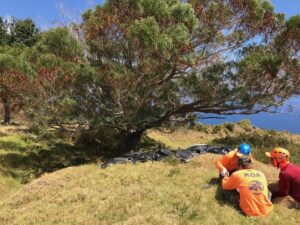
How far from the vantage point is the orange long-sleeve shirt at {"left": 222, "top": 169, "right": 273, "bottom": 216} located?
8.21 m

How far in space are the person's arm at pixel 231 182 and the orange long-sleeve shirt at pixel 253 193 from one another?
0.12 feet

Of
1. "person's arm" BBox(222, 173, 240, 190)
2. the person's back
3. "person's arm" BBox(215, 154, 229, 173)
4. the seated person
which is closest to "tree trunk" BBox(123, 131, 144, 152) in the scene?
"person's arm" BBox(215, 154, 229, 173)

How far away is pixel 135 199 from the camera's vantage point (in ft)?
31.7

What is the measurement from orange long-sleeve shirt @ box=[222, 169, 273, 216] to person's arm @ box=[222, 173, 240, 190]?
0.12ft

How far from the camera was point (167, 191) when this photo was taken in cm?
988

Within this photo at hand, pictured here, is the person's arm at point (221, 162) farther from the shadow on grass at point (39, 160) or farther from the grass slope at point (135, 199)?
the shadow on grass at point (39, 160)

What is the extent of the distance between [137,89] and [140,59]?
1395 millimetres

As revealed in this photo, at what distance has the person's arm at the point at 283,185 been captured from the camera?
28.3 feet

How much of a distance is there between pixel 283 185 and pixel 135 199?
133 inches

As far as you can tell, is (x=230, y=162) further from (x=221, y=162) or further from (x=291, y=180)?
(x=291, y=180)

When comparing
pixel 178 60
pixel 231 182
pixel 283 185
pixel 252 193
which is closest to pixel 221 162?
pixel 231 182

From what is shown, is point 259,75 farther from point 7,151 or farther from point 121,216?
point 7,151

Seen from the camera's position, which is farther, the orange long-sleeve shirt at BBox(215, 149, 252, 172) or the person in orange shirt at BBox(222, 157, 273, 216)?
the orange long-sleeve shirt at BBox(215, 149, 252, 172)

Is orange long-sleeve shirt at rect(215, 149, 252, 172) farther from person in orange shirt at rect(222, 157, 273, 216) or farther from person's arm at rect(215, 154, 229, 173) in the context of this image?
person in orange shirt at rect(222, 157, 273, 216)
